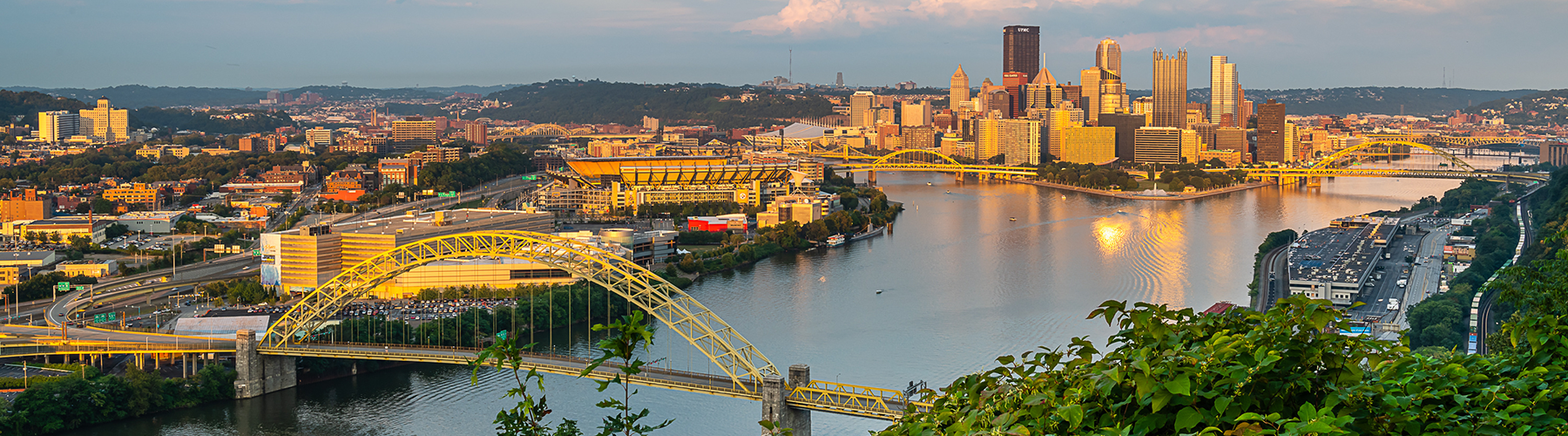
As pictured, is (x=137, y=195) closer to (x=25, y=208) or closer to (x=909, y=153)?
(x=25, y=208)

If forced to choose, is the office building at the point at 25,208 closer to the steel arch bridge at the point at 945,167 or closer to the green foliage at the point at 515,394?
the steel arch bridge at the point at 945,167

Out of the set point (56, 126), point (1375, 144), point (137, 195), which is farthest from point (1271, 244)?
point (56, 126)

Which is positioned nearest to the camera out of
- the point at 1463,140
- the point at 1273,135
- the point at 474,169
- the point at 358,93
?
the point at 474,169

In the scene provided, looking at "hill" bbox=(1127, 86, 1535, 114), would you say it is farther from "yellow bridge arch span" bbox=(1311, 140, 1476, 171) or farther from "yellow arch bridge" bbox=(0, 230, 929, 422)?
"yellow arch bridge" bbox=(0, 230, 929, 422)

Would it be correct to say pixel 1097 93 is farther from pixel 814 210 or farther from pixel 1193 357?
pixel 1193 357

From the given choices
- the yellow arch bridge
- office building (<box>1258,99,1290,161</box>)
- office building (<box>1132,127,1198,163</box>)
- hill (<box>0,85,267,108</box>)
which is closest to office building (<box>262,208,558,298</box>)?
the yellow arch bridge

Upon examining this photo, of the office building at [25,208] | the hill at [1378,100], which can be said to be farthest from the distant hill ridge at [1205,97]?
the office building at [25,208]
